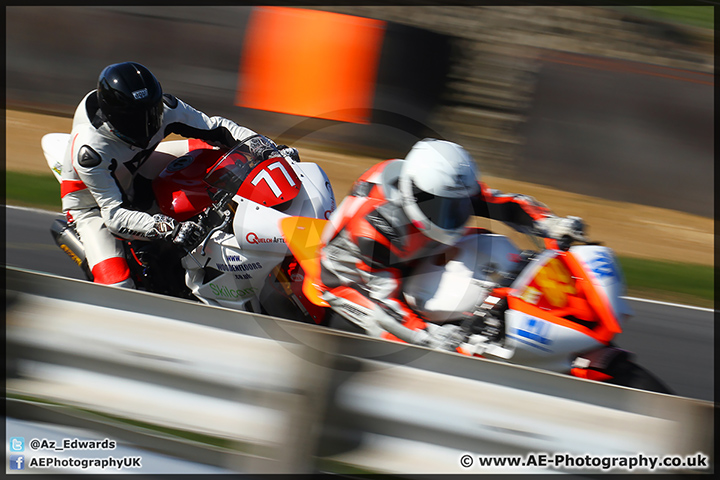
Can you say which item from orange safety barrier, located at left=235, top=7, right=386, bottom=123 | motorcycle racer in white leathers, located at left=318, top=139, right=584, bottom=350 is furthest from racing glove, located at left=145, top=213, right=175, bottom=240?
orange safety barrier, located at left=235, top=7, right=386, bottom=123

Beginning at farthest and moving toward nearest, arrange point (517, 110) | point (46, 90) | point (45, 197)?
point (46, 90) → point (517, 110) → point (45, 197)

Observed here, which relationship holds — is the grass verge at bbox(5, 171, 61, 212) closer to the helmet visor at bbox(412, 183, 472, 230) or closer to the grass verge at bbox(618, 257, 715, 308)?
the helmet visor at bbox(412, 183, 472, 230)

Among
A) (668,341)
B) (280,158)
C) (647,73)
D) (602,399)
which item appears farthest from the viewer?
(647,73)

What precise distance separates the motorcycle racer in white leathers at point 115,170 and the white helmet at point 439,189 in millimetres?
1302

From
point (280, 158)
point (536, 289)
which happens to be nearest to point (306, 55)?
point (280, 158)

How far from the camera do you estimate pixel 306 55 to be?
849 centimetres

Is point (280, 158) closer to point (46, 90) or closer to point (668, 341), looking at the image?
point (668, 341)

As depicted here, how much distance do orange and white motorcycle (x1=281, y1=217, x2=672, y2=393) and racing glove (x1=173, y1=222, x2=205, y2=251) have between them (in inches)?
48.4

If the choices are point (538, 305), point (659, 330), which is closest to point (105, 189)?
point (538, 305)

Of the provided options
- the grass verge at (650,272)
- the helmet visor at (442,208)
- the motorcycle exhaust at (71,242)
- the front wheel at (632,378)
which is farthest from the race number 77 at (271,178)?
the grass verge at (650,272)

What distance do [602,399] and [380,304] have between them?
1284 mm

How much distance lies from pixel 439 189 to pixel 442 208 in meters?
0.10

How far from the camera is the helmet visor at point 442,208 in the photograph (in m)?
3.19

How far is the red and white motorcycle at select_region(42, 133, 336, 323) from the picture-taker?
3727mm
